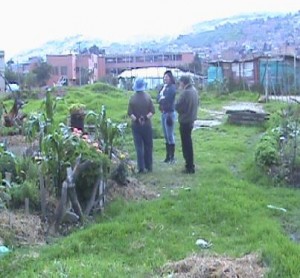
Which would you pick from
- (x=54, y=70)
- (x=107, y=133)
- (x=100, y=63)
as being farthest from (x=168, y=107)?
(x=100, y=63)

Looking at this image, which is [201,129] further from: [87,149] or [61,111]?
[87,149]

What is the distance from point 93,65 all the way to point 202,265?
42.8 meters

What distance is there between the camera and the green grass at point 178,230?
18.3ft

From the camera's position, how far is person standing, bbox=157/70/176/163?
1111cm

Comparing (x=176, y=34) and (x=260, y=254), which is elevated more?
(x=176, y=34)

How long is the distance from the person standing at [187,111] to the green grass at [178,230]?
30 cm

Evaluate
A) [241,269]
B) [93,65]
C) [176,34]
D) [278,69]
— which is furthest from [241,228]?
[176,34]

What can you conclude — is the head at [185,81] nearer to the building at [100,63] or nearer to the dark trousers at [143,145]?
the dark trousers at [143,145]

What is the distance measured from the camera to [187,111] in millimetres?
10125

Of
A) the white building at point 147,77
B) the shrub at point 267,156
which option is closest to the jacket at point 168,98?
the shrub at point 267,156

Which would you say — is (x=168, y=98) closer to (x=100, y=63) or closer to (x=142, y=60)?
(x=142, y=60)

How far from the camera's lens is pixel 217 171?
1027cm

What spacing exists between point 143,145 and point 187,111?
94cm

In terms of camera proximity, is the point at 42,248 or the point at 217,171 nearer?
the point at 42,248
